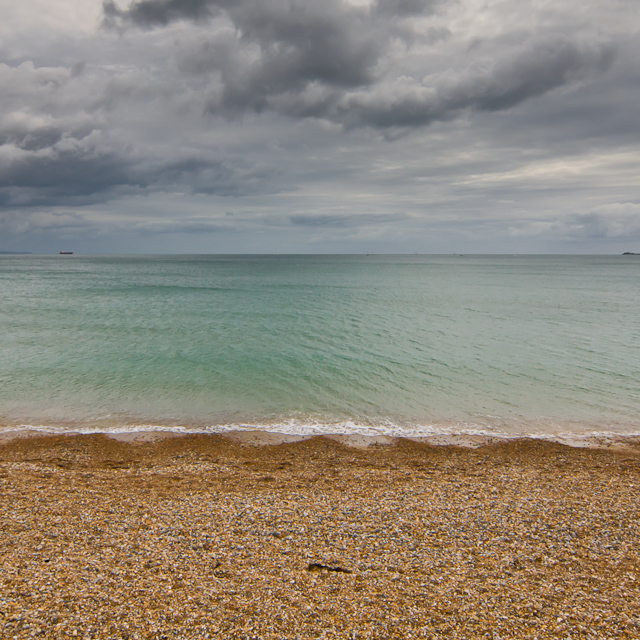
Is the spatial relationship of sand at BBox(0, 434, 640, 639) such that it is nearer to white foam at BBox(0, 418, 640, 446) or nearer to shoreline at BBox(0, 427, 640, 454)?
shoreline at BBox(0, 427, 640, 454)

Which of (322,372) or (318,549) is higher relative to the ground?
(322,372)

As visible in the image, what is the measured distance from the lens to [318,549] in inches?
329

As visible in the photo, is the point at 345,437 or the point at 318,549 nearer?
the point at 318,549

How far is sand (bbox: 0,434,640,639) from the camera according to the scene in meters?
6.53

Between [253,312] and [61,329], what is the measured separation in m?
20.3

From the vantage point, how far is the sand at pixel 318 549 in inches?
257

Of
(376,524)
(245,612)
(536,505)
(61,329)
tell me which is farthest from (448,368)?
(61,329)

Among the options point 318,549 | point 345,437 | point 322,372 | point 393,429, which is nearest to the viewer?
point 318,549

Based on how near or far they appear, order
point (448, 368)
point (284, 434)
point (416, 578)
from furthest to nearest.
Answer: point (448, 368)
point (284, 434)
point (416, 578)

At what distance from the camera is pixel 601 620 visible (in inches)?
259

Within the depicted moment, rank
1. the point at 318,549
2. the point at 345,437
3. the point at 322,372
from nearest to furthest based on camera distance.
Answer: the point at 318,549 < the point at 345,437 < the point at 322,372

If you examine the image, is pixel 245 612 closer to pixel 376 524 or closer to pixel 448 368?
pixel 376 524

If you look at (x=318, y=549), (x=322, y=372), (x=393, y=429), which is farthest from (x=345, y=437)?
(x=322, y=372)

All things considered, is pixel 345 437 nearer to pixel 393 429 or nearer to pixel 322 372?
pixel 393 429
